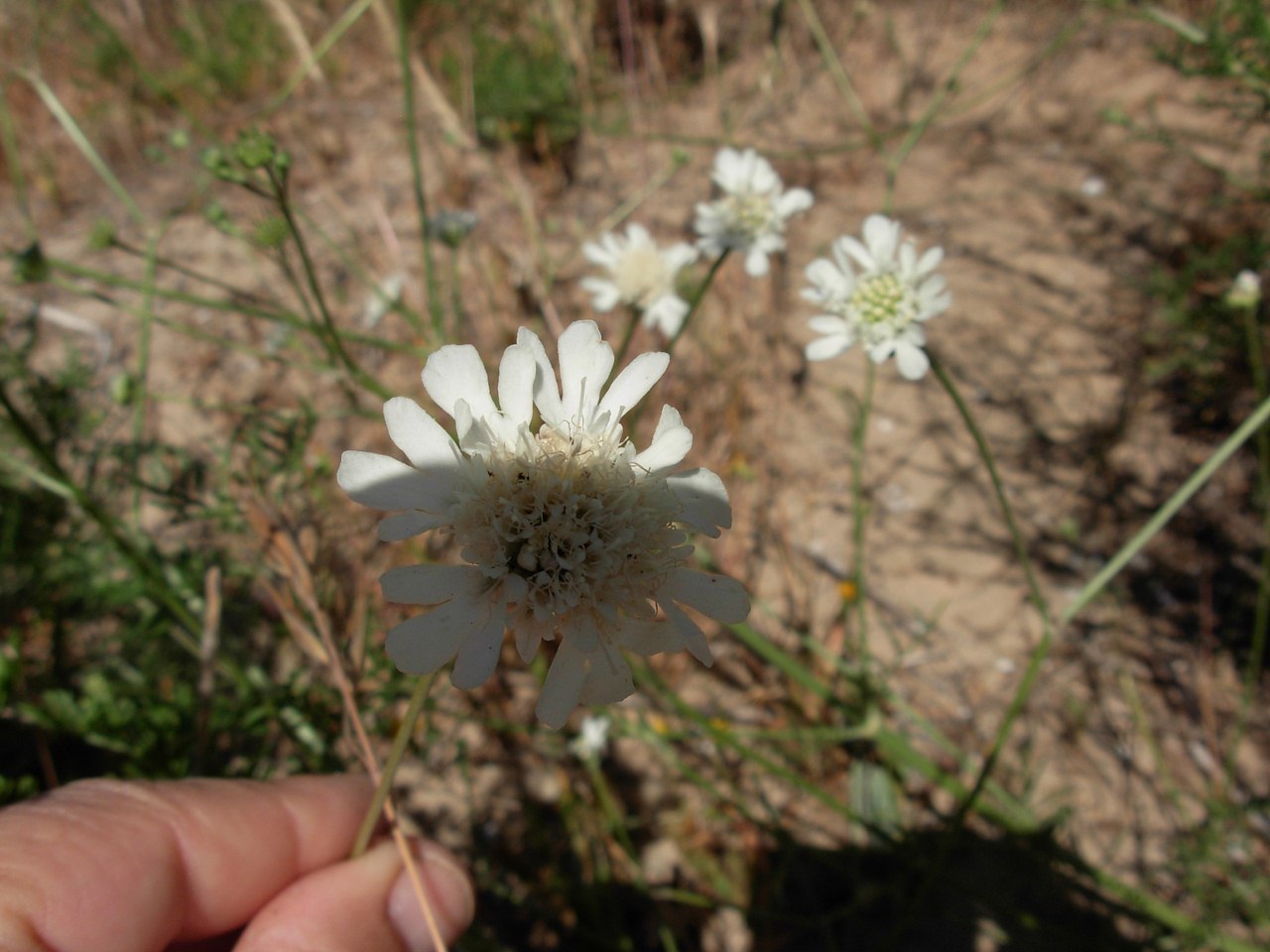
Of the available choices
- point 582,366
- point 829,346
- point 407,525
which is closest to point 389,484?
point 407,525

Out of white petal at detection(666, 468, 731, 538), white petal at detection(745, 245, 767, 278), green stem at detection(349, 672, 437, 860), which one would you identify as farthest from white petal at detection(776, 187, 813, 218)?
green stem at detection(349, 672, 437, 860)

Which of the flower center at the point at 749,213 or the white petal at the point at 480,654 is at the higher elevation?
the flower center at the point at 749,213

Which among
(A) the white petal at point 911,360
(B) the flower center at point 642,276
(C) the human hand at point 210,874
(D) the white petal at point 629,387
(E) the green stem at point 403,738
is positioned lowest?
(C) the human hand at point 210,874

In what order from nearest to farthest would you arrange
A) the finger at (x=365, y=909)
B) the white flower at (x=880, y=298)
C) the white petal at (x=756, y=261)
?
the finger at (x=365, y=909) < the white flower at (x=880, y=298) < the white petal at (x=756, y=261)

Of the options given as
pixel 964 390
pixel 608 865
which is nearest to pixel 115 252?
pixel 608 865

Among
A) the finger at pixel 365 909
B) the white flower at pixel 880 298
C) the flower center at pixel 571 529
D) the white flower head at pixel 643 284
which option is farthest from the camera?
the white flower head at pixel 643 284

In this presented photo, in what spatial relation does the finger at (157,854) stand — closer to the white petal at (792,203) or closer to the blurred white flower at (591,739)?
the blurred white flower at (591,739)

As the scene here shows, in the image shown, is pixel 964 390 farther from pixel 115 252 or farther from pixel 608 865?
pixel 115 252

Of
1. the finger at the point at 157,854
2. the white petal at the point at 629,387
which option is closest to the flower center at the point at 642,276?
the white petal at the point at 629,387
